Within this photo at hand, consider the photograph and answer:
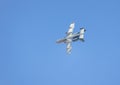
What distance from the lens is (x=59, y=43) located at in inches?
6777

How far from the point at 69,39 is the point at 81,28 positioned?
→ 6.39 metres

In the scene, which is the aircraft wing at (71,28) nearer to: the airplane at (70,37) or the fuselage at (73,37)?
the airplane at (70,37)

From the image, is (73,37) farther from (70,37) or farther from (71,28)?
(71,28)

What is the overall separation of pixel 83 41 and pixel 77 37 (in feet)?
13.3

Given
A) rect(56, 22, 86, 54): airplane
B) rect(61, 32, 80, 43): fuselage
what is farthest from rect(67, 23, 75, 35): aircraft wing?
rect(61, 32, 80, 43): fuselage

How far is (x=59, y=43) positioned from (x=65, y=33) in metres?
4.47

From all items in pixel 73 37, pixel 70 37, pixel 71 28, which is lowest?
pixel 73 37

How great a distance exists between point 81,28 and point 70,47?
8679 mm

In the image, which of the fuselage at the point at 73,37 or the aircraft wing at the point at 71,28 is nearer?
the fuselage at the point at 73,37

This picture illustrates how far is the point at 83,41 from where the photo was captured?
166000 millimetres

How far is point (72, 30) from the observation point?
17138 cm

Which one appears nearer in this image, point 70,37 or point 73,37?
point 73,37

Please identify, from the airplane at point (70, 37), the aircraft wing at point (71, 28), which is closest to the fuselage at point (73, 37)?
the airplane at point (70, 37)

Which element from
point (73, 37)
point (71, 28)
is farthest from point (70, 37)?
point (71, 28)
